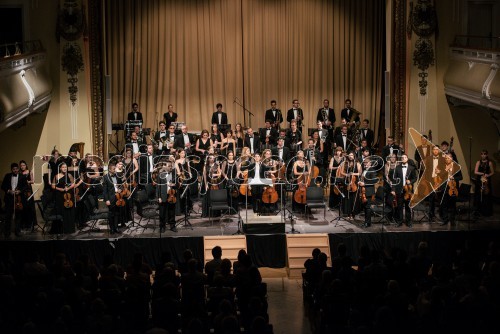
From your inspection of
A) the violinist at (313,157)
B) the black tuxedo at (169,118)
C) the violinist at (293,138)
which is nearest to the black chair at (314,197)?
the violinist at (313,157)

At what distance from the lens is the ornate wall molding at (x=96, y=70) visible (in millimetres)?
21000

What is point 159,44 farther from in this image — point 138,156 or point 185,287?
point 185,287

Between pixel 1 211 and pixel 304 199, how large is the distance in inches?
256

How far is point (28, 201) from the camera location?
16953mm

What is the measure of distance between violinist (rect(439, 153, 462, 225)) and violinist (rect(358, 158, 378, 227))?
1.42 metres

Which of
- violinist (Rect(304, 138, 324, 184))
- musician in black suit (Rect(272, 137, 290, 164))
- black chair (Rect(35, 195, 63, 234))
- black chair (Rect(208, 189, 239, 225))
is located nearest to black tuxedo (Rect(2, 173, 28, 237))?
black chair (Rect(35, 195, 63, 234))

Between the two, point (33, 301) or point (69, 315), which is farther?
point (33, 301)

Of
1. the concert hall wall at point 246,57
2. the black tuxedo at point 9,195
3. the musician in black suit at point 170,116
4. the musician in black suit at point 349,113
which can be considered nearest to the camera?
the black tuxedo at point 9,195

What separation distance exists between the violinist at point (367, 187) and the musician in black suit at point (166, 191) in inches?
148

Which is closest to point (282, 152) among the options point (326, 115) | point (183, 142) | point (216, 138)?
point (216, 138)

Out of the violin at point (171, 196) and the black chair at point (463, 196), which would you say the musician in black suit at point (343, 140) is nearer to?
the black chair at point (463, 196)

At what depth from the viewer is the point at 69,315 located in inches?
412

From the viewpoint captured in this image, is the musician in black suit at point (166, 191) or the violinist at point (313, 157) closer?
the musician in black suit at point (166, 191)

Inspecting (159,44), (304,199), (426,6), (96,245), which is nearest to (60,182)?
(96,245)
